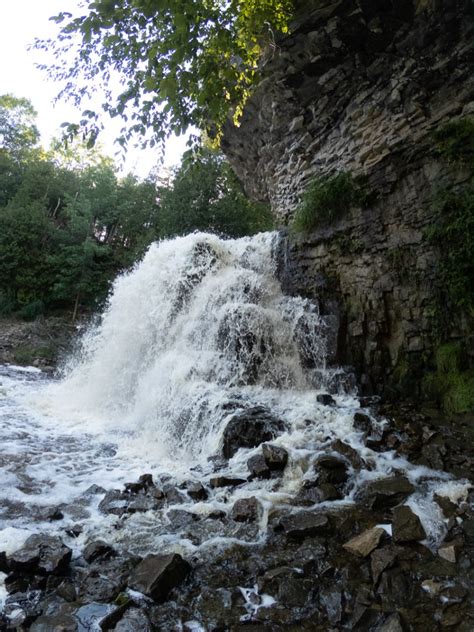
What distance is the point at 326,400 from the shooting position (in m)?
6.54

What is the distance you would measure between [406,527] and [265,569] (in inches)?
48.4

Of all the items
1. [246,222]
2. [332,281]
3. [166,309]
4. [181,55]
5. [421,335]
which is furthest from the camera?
[246,222]

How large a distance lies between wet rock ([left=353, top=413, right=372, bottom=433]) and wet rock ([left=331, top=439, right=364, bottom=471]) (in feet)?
2.41

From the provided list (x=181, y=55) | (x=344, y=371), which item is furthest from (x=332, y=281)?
(x=181, y=55)

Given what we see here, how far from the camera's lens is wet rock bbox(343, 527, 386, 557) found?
3.06m

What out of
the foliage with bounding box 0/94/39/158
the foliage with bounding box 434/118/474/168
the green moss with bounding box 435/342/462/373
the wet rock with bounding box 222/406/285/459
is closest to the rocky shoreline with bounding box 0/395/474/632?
the wet rock with bounding box 222/406/285/459

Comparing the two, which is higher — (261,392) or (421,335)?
(421,335)

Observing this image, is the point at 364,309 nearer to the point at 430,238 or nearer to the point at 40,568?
the point at 430,238

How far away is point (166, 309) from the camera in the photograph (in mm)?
9328

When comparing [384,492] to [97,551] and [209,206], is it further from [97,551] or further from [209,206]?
[209,206]

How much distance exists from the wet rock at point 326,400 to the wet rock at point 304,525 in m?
3.05

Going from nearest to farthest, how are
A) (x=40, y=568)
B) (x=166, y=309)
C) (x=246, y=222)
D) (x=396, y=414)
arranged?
(x=40, y=568) < (x=396, y=414) < (x=166, y=309) < (x=246, y=222)

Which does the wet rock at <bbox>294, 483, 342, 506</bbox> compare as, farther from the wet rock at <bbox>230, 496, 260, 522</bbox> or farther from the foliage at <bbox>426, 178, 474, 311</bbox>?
the foliage at <bbox>426, 178, 474, 311</bbox>

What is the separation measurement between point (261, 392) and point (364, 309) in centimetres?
248
